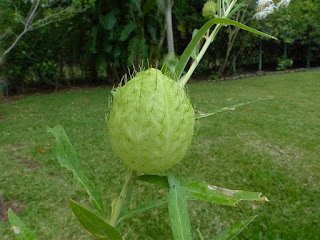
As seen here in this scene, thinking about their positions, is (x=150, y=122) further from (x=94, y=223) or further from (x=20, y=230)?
(x=20, y=230)

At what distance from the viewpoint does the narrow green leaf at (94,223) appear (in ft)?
1.42

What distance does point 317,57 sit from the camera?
11.6 metres

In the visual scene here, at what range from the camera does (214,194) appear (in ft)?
1.56

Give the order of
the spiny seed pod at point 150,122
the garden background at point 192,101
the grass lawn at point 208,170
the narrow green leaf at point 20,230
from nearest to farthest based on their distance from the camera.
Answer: the spiny seed pod at point 150,122 < the narrow green leaf at point 20,230 < the grass lawn at point 208,170 < the garden background at point 192,101

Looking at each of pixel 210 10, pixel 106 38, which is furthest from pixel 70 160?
pixel 106 38

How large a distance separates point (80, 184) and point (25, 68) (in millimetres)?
8735

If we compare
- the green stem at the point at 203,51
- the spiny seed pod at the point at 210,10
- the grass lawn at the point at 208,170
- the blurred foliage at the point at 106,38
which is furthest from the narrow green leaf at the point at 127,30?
the green stem at the point at 203,51

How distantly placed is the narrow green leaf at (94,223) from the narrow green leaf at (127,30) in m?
7.57

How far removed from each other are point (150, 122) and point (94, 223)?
0.15 metres

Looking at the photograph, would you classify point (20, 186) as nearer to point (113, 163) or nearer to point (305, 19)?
point (113, 163)

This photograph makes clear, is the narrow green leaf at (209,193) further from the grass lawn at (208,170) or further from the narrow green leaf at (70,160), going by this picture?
the grass lawn at (208,170)

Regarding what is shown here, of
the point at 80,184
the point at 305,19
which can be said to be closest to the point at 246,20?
the point at 305,19

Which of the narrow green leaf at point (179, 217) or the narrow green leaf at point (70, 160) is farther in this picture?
the narrow green leaf at point (70, 160)

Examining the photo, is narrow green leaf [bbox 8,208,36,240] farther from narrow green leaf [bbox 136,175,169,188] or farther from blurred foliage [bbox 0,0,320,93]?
blurred foliage [bbox 0,0,320,93]
